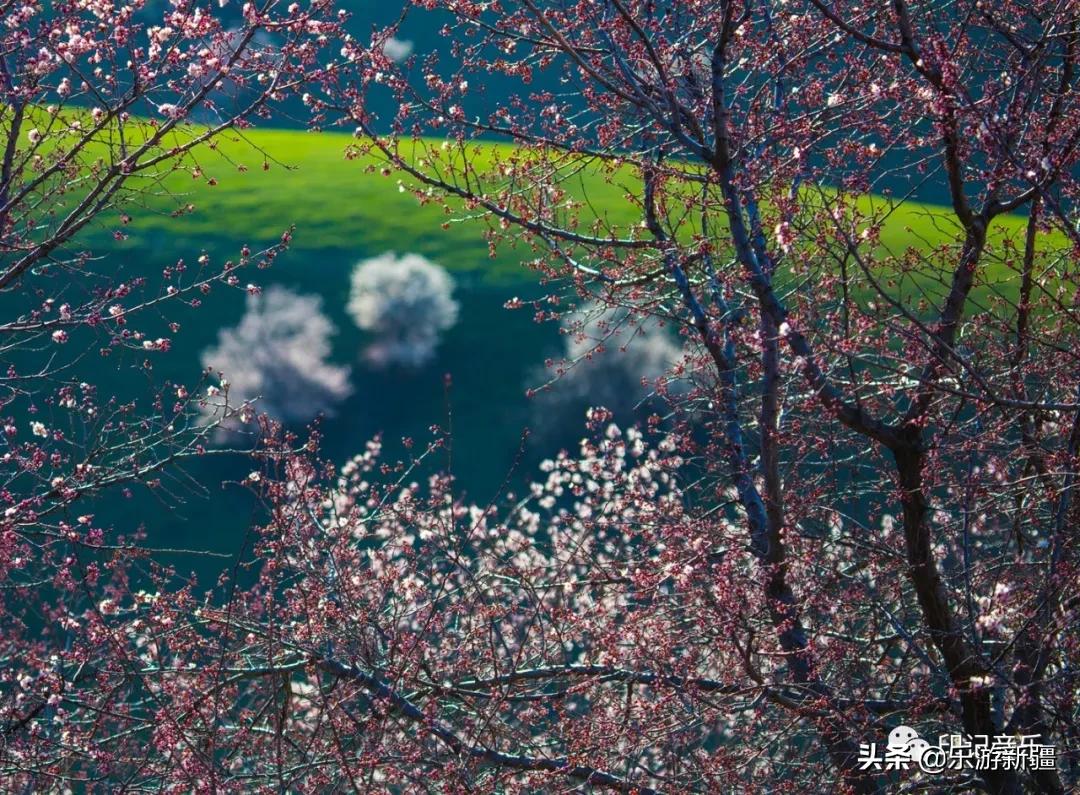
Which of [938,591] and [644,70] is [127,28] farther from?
[938,591]

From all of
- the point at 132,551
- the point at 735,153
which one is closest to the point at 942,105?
the point at 735,153

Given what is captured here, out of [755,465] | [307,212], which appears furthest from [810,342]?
[307,212]

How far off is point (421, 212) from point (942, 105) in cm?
968
